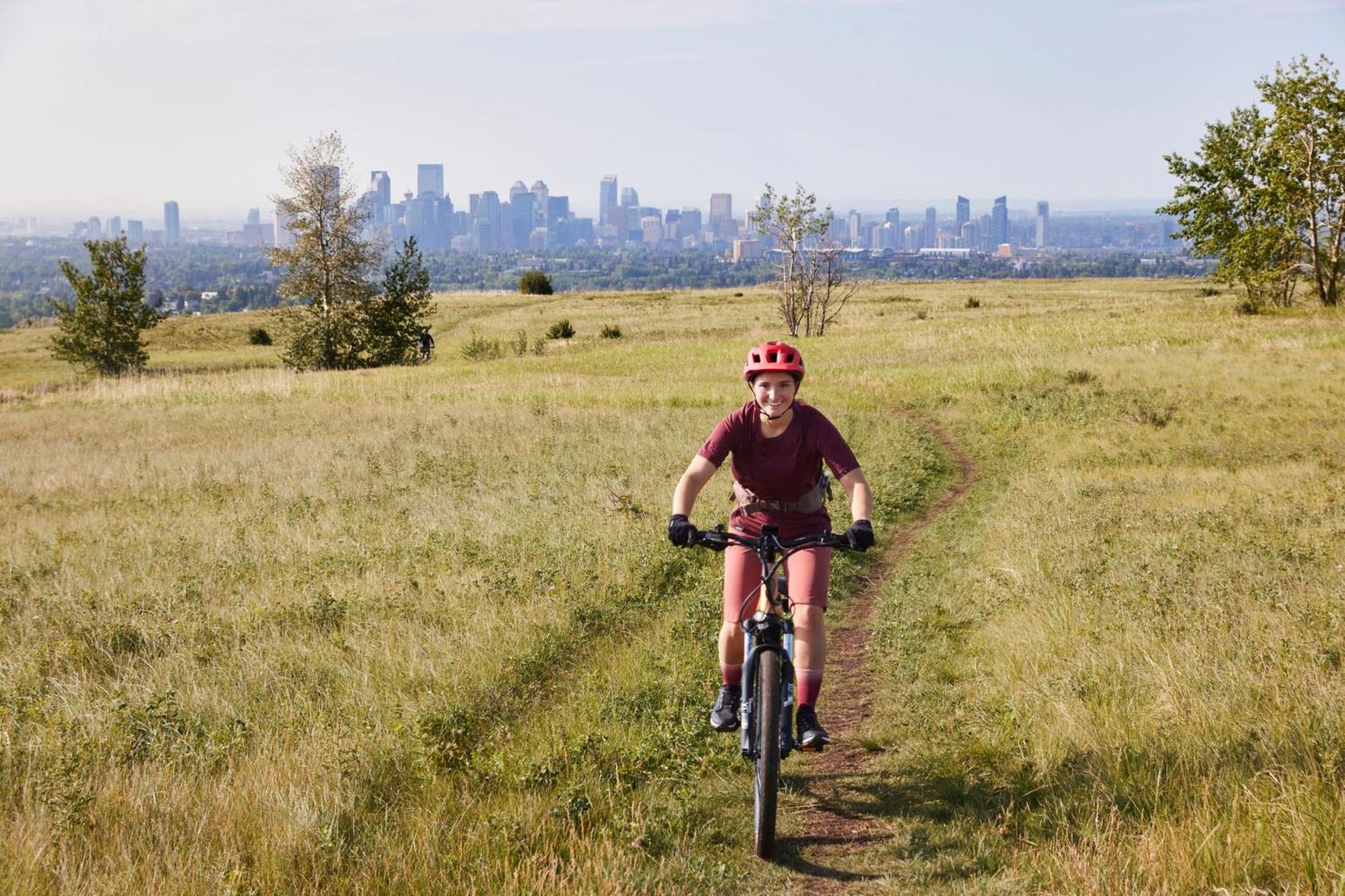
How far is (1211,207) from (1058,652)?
146 ft

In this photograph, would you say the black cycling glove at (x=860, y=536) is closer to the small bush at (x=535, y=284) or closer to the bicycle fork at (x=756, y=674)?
the bicycle fork at (x=756, y=674)

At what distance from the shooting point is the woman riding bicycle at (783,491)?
564 centimetres

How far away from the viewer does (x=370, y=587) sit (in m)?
10.0

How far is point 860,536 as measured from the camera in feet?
17.4

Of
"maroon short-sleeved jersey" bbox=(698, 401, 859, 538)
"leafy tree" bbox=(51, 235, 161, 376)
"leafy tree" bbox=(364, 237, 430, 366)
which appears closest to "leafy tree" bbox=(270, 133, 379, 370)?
"leafy tree" bbox=(364, 237, 430, 366)

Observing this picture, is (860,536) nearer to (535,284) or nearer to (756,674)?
(756,674)

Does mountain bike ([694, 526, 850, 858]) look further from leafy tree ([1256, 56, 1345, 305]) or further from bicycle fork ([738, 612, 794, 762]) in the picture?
leafy tree ([1256, 56, 1345, 305])

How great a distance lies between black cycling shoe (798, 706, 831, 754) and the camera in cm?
555

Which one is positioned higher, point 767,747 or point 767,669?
point 767,669

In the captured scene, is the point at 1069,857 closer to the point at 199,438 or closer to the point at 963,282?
the point at 199,438

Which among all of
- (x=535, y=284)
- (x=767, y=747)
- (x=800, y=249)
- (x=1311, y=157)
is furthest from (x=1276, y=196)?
(x=535, y=284)

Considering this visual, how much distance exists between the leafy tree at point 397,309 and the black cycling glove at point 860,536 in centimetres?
4063

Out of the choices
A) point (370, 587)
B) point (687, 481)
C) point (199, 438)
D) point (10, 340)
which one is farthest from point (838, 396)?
point (10, 340)

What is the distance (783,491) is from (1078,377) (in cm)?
2311
